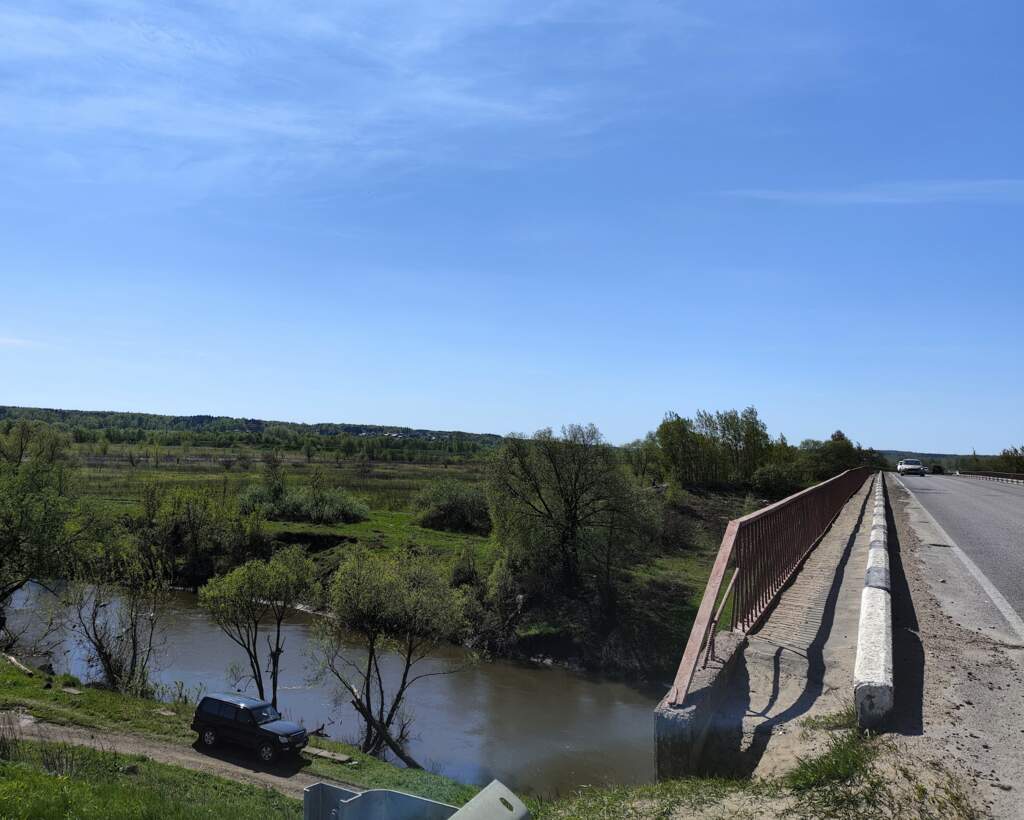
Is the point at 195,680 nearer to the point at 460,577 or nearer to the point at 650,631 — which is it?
the point at 460,577

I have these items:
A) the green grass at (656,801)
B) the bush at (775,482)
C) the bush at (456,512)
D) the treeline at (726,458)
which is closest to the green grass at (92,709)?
the green grass at (656,801)

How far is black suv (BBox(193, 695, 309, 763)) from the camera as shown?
1800 cm

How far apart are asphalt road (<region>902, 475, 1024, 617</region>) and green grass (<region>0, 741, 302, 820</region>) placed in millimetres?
9710

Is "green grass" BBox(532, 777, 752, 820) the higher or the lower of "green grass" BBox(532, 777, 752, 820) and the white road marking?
the lower

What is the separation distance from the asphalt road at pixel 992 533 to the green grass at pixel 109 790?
9710 mm

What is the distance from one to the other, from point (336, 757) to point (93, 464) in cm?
10793

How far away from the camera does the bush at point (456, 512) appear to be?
2274 inches

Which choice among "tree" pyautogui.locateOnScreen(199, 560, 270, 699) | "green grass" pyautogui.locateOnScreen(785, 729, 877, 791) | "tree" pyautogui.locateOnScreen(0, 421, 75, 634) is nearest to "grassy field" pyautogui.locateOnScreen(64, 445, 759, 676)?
"tree" pyautogui.locateOnScreen(199, 560, 270, 699)

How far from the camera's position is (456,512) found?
5816 cm

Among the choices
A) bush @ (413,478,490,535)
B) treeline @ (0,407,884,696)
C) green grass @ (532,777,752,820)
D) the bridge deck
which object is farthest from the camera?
bush @ (413,478,490,535)

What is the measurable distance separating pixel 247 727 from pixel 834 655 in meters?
16.5

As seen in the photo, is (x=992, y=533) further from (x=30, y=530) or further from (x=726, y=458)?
(x=726, y=458)

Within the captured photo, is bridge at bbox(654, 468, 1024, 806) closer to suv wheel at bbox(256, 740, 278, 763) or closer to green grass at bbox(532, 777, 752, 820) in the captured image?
green grass at bbox(532, 777, 752, 820)

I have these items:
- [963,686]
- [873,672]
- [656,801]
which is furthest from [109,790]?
[963,686]
